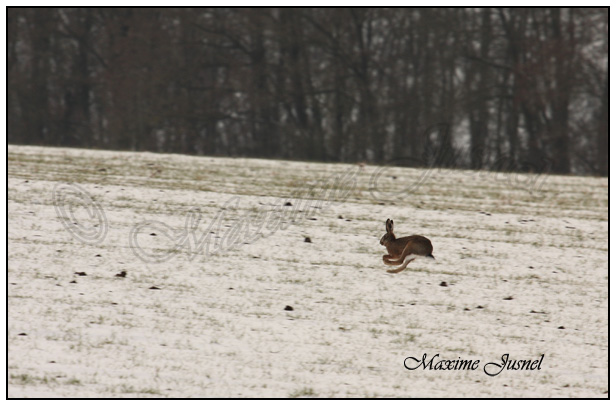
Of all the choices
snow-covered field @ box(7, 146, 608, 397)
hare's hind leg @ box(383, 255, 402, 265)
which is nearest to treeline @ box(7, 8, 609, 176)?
snow-covered field @ box(7, 146, 608, 397)

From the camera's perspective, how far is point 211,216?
9.53 metres

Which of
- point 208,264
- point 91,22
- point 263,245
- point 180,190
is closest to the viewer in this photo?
point 208,264

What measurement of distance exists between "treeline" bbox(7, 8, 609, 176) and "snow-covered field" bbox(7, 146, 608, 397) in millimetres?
12817

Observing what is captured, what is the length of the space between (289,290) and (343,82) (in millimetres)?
19137

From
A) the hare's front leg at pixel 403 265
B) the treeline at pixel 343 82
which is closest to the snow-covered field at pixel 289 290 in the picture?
the hare's front leg at pixel 403 265

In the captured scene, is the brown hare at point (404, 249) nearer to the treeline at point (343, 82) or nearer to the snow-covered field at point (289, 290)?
the snow-covered field at point (289, 290)

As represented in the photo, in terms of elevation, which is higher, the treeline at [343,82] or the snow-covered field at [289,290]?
the treeline at [343,82]

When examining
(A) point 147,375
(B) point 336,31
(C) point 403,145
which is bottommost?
(A) point 147,375

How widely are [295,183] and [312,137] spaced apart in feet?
43.1

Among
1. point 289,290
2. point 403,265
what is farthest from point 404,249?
point 289,290

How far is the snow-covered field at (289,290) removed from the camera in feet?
18.9

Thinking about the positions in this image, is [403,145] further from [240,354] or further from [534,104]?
[240,354]

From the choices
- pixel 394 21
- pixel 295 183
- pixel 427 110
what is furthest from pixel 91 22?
pixel 295 183

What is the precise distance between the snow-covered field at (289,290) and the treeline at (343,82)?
12817mm
